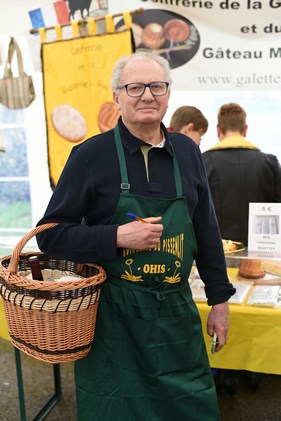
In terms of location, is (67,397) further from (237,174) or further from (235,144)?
(235,144)

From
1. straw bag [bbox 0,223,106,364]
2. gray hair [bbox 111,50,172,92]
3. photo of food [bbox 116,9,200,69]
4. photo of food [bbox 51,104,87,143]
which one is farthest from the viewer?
photo of food [bbox 51,104,87,143]

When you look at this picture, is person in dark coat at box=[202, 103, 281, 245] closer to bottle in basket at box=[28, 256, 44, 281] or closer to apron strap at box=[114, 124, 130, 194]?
apron strap at box=[114, 124, 130, 194]

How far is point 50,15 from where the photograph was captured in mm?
3188

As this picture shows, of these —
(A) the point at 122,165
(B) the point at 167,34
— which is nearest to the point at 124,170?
(A) the point at 122,165

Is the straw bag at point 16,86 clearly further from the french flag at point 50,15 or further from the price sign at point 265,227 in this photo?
the price sign at point 265,227

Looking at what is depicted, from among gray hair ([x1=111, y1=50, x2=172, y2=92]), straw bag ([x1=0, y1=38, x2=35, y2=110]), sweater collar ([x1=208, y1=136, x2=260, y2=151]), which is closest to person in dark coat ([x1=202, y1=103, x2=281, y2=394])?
sweater collar ([x1=208, y1=136, x2=260, y2=151])

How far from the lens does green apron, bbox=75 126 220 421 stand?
4.49ft

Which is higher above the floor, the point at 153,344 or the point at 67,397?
the point at 153,344

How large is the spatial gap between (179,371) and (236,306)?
1.29 ft

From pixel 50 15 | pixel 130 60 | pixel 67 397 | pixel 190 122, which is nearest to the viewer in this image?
pixel 130 60

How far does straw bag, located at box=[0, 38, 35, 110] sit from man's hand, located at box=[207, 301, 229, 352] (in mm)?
2439

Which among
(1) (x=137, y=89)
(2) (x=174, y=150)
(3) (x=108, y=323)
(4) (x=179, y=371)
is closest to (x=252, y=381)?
(4) (x=179, y=371)

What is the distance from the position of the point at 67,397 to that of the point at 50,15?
2503 mm

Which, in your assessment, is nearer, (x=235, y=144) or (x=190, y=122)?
(x=235, y=144)
